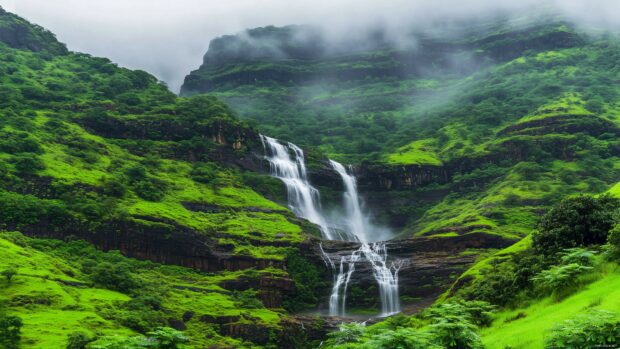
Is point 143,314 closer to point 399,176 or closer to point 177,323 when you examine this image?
point 177,323

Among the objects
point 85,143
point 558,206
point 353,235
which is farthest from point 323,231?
point 558,206

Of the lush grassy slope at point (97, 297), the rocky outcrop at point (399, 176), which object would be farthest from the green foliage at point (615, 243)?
the rocky outcrop at point (399, 176)

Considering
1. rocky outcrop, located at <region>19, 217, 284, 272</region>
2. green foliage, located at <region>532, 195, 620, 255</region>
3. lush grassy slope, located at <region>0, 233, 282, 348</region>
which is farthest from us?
rocky outcrop, located at <region>19, 217, 284, 272</region>

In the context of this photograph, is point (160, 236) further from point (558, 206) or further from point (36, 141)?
point (558, 206)

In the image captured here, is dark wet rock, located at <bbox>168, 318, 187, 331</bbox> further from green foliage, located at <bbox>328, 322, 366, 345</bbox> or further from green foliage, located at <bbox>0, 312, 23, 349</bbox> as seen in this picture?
green foliage, located at <bbox>328, 322, 366, 345</bbox>

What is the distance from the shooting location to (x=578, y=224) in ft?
117

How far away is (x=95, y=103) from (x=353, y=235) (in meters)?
60.0

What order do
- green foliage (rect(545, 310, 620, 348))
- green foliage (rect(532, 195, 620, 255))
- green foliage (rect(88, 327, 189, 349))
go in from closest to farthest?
green foliage (rect(545, 310, 620, 348)) → green foliage (rect(88, 327, 189, 349)) → green foliage (rect(532, 195, 620, 255))

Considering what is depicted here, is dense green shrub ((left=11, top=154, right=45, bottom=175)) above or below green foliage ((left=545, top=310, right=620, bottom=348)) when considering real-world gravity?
above

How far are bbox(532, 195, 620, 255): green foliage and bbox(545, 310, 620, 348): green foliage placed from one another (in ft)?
54.0

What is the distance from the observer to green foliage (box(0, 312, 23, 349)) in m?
47.0

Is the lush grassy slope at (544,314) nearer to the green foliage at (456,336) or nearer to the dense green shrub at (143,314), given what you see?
the green foliage at (456,336)

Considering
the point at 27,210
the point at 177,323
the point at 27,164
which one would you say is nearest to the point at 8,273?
the point at 177,323

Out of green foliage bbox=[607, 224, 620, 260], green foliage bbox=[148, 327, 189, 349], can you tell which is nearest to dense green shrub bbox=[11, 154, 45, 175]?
green foliage bbox=[148, 327, 189, 349]
